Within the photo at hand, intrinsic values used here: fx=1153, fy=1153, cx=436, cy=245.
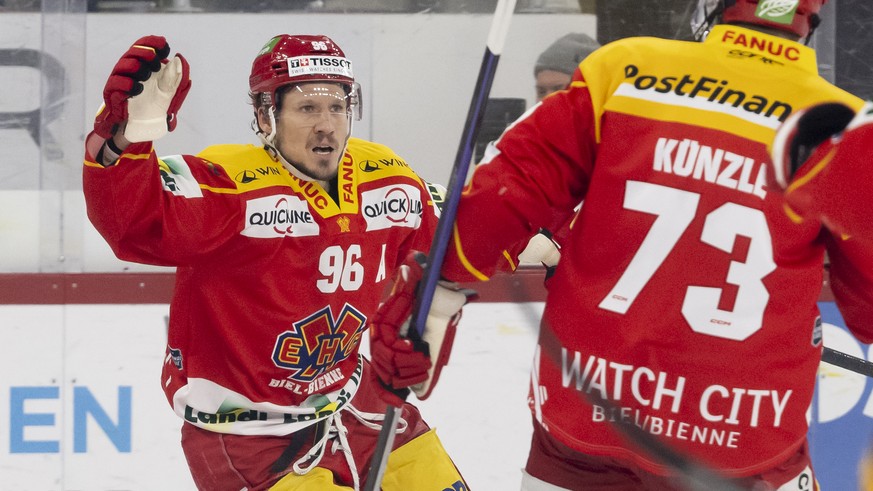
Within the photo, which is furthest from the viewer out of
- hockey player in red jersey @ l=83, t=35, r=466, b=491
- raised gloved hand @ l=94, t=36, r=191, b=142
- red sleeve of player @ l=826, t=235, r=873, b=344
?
hockey player in red jersey @ l=83, t=35, r=466, b=491

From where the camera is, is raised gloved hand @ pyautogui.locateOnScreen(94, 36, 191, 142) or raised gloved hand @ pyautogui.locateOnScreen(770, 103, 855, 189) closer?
raised gloved hand @ pyautogui.locateOnScreen(770, 103, 855, 189)

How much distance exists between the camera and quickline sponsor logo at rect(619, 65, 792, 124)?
1.61 meters

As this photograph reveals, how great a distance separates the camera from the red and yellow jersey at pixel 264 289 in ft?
7.48

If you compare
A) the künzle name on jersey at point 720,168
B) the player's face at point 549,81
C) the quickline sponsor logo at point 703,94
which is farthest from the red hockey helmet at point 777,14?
the player's face at point 549,81

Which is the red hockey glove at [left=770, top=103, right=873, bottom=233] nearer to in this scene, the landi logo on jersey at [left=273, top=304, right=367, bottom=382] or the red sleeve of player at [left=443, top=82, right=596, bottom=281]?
the red sleeve of player at [left=443, top=82, right=596, bottom=281]

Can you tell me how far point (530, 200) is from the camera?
1.72 metres

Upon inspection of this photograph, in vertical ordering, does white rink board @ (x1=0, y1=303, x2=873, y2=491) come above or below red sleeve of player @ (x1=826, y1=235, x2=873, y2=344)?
below

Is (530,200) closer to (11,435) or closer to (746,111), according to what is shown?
(746,111)

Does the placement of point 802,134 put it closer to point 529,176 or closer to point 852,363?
point 529,176

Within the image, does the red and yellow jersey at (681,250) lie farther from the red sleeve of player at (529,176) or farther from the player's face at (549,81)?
the player's face at (549,81)

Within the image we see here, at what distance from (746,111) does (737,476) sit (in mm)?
531

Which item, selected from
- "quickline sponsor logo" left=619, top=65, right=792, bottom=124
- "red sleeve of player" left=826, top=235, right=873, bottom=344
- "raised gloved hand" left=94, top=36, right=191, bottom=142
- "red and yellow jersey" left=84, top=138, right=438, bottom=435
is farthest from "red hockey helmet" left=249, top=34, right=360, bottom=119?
"red sleeve of player" left=826, top=235, right=873, bottom=344

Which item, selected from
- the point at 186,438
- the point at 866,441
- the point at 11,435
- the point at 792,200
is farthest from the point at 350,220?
the point at 866,441

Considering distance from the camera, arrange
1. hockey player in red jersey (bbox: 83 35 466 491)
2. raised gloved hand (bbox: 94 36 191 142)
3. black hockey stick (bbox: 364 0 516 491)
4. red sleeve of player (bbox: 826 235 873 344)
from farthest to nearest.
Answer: hockey player in red jersey (bbox: 83 35 466 491) < raised gloved hand (bbox: 94 36 191 142) < black hockey stick (bbox: 364 0 516 491) < red sleeve of player (bbox: 826 235 873 344)
